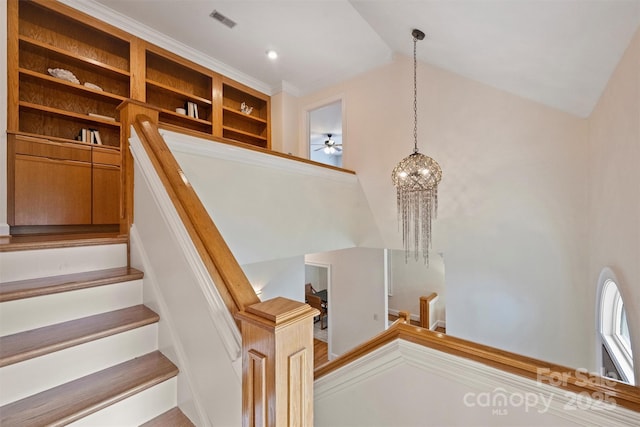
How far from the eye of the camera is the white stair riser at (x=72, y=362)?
104 cm

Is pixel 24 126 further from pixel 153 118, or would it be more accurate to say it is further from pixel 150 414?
pixel 150 414

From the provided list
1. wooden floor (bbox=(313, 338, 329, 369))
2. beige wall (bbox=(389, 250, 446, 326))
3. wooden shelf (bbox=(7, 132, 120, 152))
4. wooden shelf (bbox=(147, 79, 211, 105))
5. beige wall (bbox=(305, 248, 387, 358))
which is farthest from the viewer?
beige wall (bbox=(389, 250, 446, 326))

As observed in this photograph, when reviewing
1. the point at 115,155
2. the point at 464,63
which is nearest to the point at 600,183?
the point at 464,63

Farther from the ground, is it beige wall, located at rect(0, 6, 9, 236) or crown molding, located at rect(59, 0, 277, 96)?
crown molding, located at rect(59, 0, 277, 96)

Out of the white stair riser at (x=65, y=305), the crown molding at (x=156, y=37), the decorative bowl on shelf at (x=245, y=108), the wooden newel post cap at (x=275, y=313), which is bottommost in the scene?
the white stair riser at (x=65, y=305)

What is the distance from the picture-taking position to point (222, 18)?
11.0ft

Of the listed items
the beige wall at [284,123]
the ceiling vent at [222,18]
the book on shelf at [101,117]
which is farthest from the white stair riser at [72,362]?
the beige wall at [284,123]

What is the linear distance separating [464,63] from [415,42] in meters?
0.63

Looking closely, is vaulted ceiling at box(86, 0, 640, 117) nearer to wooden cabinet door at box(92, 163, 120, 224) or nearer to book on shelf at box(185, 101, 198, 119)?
book on shelf at box(185, 101, 198, 119)

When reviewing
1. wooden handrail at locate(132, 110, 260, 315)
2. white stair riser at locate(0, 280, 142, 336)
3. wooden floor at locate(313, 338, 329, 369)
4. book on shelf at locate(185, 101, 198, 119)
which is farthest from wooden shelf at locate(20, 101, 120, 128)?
wooden floor at locate(313, 338, 329, 369)

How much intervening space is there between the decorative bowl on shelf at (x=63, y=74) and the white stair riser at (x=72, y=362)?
3317 millimetres

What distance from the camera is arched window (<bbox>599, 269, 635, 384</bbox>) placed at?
1845mm

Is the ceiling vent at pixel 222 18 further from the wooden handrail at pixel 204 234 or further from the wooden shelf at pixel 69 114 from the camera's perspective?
the wooden handrail at pixel 204 234

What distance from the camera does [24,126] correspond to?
294 cm
